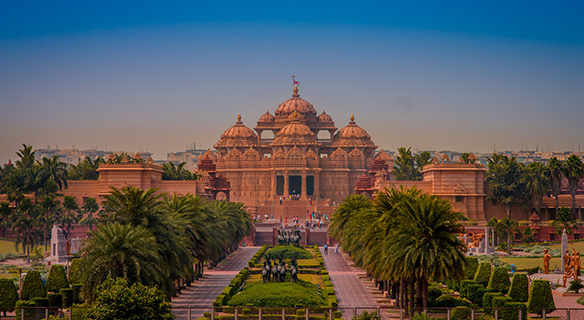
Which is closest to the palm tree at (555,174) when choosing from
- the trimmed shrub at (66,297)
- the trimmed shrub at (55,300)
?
the trimmed shrub at (66,297)

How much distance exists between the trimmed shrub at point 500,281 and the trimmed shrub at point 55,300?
18735mm

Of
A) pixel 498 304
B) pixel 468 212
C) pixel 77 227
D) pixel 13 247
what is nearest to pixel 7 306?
pixel 498 304

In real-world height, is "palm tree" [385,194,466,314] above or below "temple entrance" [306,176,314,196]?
below

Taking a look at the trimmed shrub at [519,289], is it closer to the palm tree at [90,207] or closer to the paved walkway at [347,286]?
the paved walkway at [347,286]

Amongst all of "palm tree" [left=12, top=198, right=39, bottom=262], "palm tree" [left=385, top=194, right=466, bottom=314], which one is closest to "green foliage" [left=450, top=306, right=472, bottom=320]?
"palm tree" [left=385, top=194, right=466, bottom=314]

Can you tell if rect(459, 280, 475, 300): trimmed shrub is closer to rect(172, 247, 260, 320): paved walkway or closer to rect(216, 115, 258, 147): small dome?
rect(172, 247, 260, 320): paved walkway

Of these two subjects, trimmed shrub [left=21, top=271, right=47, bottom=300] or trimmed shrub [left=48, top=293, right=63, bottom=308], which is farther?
trimmed shrub [left=48, top=293, right=63, bottom=308]

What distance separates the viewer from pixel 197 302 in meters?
38.1

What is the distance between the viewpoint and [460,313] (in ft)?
97.6

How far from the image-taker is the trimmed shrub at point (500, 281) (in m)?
36.4

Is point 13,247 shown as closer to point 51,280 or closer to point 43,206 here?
point 43,206

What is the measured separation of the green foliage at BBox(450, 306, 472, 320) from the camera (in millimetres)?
29648

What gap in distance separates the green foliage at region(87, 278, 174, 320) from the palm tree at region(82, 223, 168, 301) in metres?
2.57

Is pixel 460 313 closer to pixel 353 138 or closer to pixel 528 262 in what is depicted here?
pixel 528 262
